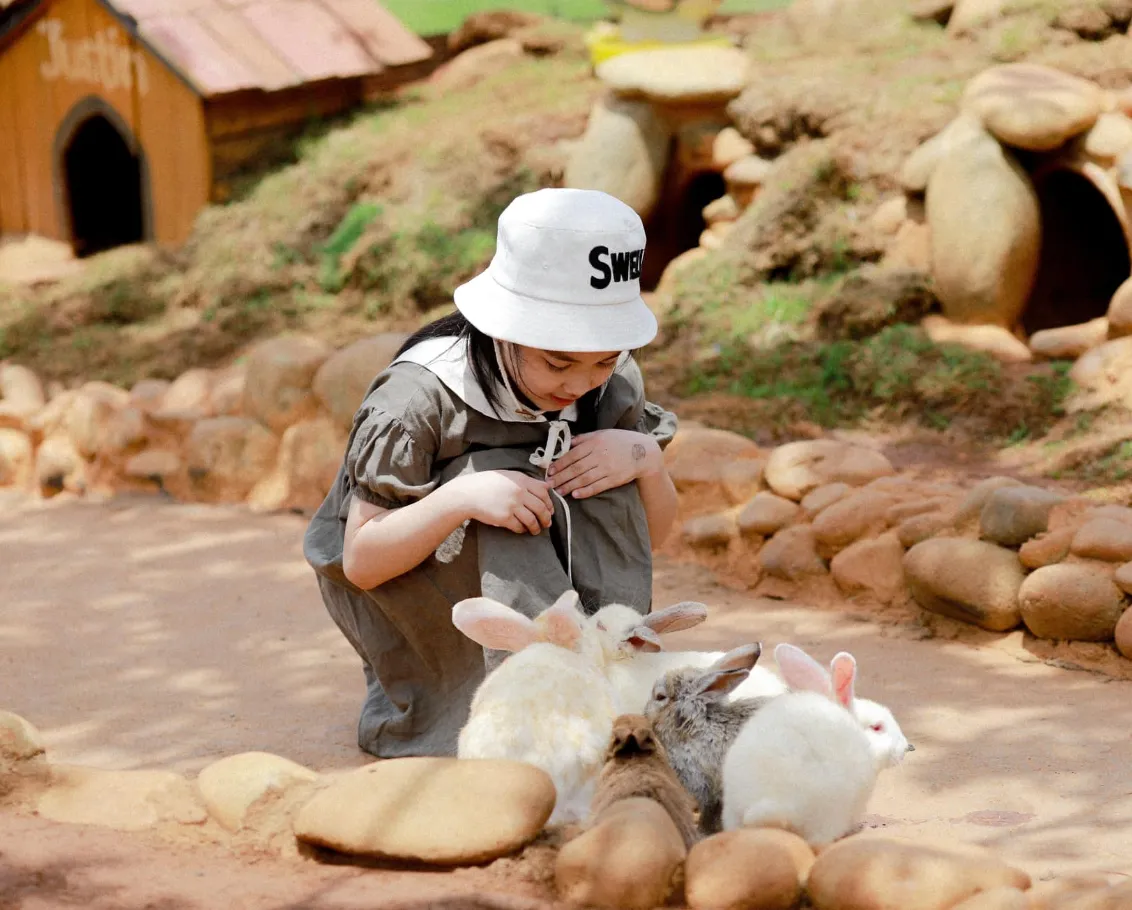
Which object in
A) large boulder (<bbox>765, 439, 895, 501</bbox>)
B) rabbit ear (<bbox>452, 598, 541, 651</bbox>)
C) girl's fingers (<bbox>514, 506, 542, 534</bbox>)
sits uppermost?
girl's fingers (<bbox>514, 506, 542, 534</bbox>)

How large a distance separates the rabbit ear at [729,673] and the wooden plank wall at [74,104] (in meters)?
8.49

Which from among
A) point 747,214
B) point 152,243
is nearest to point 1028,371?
point 747,214

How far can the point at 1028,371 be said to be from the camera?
7348 mm

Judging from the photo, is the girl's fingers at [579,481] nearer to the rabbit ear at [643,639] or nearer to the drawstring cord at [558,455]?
the drawstring cord at [558,455]

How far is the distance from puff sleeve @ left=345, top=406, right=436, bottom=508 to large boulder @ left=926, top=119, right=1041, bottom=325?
499cm

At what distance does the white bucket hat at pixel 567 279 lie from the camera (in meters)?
3.23

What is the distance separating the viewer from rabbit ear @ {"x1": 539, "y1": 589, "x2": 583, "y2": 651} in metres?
3.13

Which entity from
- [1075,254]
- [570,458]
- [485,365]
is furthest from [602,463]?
[1075,254]

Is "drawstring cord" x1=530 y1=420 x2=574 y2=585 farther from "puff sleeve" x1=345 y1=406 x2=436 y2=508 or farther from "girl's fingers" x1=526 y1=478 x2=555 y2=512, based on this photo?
"puff sleeve" x1=345 y1=406 x2=436 y2=508

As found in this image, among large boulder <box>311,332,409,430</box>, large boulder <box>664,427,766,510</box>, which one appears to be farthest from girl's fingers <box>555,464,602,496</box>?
large boulder <box>311,332,409,430</box>

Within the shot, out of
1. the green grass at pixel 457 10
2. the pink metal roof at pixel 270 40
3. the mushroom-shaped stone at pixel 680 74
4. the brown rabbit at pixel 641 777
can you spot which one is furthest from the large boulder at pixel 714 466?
the green grass at pixel 457 10

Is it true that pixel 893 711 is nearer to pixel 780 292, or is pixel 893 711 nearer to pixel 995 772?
pixel 995 772

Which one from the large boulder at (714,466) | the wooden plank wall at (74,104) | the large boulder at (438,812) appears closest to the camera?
the large boulder at (438,812)

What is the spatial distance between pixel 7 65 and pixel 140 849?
33.0 ft
